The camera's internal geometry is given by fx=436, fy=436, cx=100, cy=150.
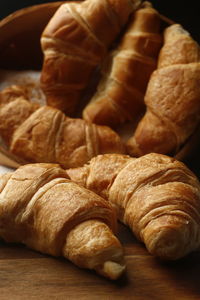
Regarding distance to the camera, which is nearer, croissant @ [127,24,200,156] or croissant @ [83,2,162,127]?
croissant @ [127,24,200,156]

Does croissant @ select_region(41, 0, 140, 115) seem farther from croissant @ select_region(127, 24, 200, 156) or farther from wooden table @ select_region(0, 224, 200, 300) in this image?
wooden table @ select_region(0, 224, 200, 300)

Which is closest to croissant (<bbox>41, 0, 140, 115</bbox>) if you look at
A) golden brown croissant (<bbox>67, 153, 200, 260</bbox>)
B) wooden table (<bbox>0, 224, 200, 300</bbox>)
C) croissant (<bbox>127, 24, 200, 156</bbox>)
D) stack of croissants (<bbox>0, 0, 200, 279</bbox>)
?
stack of croissants (<bbox>0, 0, 200, 279</bbox>)

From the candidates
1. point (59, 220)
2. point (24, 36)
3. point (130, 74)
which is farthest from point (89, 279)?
point (24, 36)

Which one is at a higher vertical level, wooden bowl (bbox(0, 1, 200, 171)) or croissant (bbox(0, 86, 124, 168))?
wooden bowl (bbox(0, 1, 200, 171))

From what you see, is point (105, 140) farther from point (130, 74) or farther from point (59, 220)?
point (59, 220)

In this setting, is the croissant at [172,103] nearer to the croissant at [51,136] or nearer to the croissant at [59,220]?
the croissant at [51,136]

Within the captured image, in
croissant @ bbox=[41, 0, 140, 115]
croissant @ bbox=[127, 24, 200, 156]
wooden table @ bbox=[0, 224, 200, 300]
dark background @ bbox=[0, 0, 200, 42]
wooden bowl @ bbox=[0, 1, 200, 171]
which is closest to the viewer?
wooden table @ bbox=[0, 224, 200, 300]

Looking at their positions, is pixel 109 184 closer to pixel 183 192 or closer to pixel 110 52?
pixel 183 192
